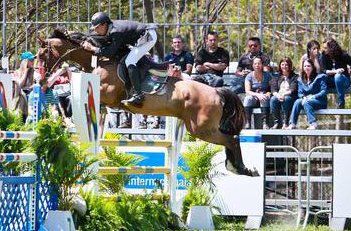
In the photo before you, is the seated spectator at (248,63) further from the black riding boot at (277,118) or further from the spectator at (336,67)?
the spectator at (336,67)

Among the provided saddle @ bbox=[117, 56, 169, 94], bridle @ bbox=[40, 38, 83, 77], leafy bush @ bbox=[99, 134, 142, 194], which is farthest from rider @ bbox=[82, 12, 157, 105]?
leafy bush @ bbox=[99, 134, 142, 194]

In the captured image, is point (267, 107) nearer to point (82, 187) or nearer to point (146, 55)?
point (146, 55)

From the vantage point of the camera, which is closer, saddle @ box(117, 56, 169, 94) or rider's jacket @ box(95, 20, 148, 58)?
rider's jacket @ box(95, 20, 148, 58)

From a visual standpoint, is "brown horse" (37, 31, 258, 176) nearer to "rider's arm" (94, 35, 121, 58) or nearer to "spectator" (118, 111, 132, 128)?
"rider's arm" (94, 35, 121, 58)

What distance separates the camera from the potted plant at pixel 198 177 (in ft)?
40.2

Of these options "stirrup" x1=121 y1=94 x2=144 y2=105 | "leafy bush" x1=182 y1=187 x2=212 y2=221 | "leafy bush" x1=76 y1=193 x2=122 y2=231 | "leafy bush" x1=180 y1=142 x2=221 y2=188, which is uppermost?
"stirrup" x1=121 y1=94 x2=144 y2=105

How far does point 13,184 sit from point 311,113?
254 inches

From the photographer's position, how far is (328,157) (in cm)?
1393

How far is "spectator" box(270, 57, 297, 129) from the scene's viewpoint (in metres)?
14.9


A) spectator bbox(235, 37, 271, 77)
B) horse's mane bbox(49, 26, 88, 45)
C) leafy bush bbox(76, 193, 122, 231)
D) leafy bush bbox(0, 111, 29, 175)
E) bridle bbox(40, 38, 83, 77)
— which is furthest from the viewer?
spectator bbox(235, 37, 271, 77)

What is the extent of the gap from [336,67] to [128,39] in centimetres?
329

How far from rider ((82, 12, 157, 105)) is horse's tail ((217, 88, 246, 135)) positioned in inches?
41.3

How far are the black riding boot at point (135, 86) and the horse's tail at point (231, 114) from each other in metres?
1.00

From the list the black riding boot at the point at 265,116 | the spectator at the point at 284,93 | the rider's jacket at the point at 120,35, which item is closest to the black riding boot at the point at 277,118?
the spectator at the point at 284,93
